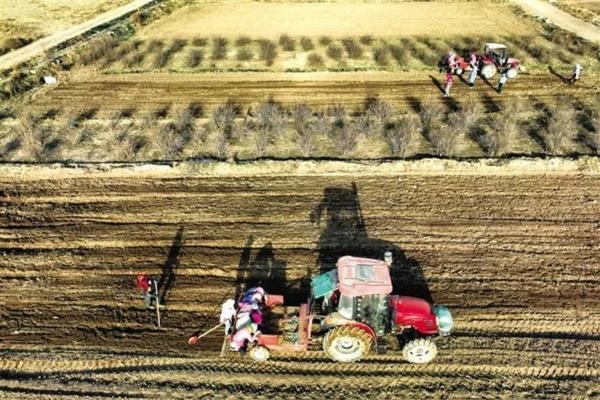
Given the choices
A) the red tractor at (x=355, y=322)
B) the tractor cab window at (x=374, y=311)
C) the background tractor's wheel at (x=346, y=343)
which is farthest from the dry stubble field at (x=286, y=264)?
the tractor cab window at (x=374, y=311)

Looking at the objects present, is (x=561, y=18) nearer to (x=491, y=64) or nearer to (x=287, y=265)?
(x=491, y=64)

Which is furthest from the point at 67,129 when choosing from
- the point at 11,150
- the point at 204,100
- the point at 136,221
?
the point at 136,221

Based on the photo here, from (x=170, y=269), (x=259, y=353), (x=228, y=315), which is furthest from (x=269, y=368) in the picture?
(x=170, y=269)

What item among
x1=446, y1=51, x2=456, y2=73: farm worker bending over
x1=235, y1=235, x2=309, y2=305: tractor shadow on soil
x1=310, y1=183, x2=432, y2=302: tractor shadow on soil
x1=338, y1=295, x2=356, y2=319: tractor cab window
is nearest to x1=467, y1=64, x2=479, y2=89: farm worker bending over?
x1=446, y1=51, x2=456, y2=73: farm worker bending over

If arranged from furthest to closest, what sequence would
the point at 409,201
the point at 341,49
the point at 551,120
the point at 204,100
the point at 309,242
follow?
the point at 341,49 → the point at 204,100 → the point at 551,120 → the point at 409,201 → the point at 309,242

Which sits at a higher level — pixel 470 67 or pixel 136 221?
pixel 470 67

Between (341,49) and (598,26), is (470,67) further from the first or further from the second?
(598,26)

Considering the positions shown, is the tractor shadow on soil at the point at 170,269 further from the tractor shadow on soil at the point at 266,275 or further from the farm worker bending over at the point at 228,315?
the farm worker bending over at the point at 228,315

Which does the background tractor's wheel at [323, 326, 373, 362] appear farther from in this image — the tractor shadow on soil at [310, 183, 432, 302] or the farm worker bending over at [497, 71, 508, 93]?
the farm worker bending over at [497, 71, 508, 93]
